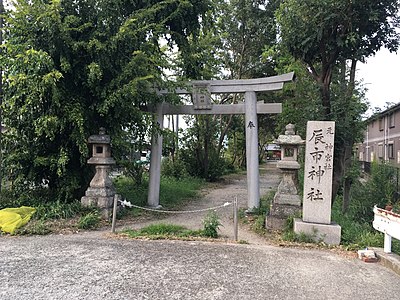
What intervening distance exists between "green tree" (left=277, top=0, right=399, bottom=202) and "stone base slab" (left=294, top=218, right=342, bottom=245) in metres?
4.08

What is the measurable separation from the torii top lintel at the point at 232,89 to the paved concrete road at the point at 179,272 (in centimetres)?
449

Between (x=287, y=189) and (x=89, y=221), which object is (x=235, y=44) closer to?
(x=287, y=189)

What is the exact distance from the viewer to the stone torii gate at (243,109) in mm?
9273

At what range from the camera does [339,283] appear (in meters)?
4.42

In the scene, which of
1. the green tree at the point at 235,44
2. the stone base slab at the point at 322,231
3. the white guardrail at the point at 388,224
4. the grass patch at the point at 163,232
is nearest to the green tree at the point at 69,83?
the grass patch at the point at 163,232

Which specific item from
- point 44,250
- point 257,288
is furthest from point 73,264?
point 257,288

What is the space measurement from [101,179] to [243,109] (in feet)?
14.4

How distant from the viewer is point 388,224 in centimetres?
532

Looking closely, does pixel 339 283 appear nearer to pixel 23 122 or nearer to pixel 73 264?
pixel 73 264

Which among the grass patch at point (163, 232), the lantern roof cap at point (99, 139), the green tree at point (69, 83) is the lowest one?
the grass patch at point (163, 232)

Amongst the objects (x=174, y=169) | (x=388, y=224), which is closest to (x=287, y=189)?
(x=388, y=224)

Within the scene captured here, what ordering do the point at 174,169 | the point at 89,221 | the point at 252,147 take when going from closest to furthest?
the point at 89,221
the point at 252,147
the point at 174,169

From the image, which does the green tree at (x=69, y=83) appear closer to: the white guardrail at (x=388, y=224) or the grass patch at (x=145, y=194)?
the grass patch at (x=145, y=194)

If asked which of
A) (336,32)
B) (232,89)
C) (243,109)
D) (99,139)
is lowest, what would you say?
(99,139)
